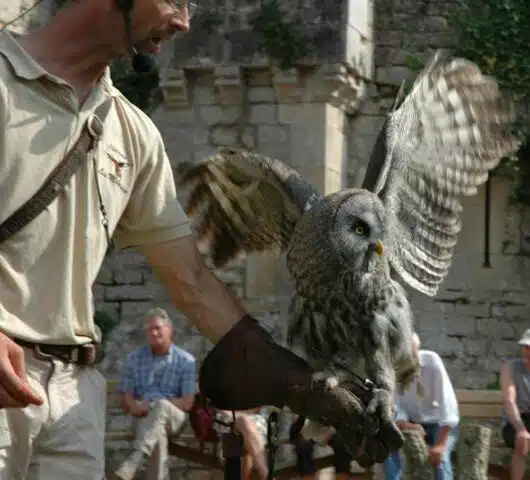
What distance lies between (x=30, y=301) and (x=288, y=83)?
9233mm

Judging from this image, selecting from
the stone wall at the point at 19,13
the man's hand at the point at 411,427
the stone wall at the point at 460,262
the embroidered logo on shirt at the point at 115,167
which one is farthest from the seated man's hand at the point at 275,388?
the stone wall at the point at 460,262

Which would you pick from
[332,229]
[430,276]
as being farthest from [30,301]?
[430,276]

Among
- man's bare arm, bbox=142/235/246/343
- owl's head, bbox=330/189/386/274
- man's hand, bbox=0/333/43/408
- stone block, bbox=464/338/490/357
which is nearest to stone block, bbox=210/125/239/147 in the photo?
stone block, bbox=464/338/490/357

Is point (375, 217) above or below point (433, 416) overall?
above

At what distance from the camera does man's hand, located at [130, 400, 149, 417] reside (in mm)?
8555

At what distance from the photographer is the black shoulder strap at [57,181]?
3.34m

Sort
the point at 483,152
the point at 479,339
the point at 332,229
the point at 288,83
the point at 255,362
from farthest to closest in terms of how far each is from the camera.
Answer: the point at 479,339
the point at 288,83
the point at 483,152
the point at 332,229
the point at 255,362

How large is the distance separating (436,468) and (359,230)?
2.86 metres

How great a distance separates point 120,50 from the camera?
11.5 ft

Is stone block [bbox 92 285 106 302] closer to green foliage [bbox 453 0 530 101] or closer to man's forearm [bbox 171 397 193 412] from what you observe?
green foliage [bbox 453 0 530 101]

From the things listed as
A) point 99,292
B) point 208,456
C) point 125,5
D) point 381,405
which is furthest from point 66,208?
point 99,292

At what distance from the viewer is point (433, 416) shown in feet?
26.8

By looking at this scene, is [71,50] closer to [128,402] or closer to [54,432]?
[54,432]

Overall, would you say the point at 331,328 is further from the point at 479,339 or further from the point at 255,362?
the point at 479,339
